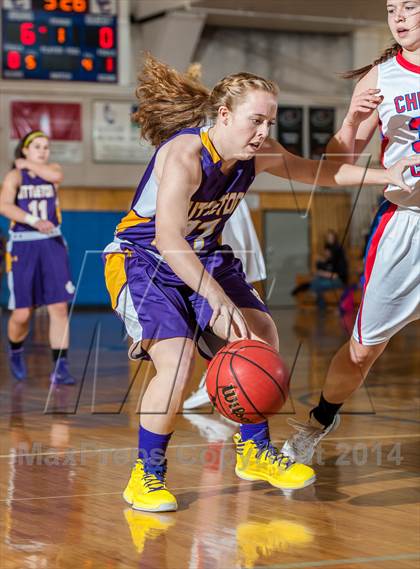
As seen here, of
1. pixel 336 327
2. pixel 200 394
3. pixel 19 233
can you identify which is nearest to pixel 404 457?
pixel 200 394

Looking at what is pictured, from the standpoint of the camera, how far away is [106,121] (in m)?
17.6

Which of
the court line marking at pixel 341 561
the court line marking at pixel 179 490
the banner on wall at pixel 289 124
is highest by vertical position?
the banner on wall at pixel 289 124

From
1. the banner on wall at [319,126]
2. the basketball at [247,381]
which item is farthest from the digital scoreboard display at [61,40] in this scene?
the basketball at [247,381]

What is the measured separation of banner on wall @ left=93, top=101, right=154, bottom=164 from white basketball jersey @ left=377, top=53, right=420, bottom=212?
45.3 feet

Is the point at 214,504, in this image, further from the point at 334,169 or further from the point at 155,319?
the point at 334,169

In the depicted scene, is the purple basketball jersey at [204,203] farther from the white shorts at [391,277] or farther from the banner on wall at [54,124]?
the banner on wall at [54,124]

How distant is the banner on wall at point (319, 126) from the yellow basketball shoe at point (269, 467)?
49.0 feet

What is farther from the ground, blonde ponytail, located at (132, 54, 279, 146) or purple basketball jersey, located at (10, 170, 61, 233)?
blonde ponytail, located at (132, 54, 279, 146)

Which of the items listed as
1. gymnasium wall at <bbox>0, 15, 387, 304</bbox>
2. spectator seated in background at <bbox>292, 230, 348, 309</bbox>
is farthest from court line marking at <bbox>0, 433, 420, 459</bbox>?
gymnasium wall at <bbox>0, 15, 387, 304</bbox>

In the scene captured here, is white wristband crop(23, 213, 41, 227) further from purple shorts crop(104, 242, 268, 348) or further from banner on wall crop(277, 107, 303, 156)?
banner on wall crop(277, 107, 303, 156)

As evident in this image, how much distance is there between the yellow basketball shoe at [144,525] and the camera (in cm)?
302

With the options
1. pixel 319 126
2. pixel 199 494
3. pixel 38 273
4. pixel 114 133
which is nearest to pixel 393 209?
pixel 199 494

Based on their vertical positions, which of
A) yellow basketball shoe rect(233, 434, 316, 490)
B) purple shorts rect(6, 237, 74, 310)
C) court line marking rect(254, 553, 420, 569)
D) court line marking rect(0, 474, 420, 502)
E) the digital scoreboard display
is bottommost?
court line marking rect(0, 474, 420, 502)

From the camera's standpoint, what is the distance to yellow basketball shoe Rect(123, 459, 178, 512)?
11.0 feet
